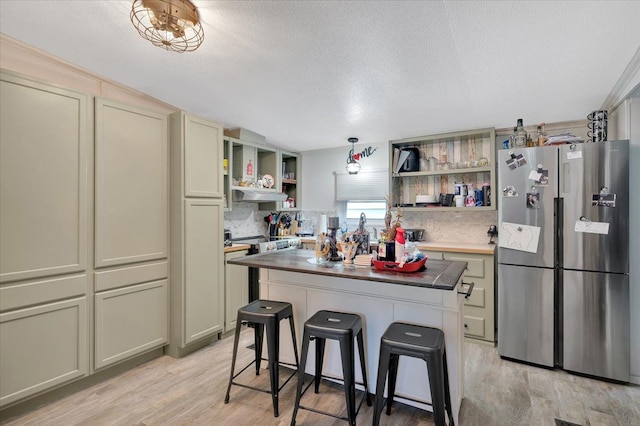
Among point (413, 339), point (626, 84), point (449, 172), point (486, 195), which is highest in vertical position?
point (626, 84)

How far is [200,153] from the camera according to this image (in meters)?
2.94

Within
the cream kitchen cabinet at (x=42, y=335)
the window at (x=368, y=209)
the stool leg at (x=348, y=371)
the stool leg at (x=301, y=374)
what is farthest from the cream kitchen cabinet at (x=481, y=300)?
the cream kitchen cabinet at (x=42, y=335)

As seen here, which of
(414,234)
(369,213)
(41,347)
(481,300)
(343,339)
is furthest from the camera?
(369,213)

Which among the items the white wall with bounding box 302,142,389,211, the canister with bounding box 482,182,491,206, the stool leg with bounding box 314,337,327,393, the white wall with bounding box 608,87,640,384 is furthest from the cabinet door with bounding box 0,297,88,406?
the white wall with bounding box 608,87,640,384

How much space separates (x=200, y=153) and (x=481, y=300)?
3113 millimetres

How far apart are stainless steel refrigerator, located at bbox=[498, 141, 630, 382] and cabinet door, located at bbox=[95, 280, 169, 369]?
3062 mm

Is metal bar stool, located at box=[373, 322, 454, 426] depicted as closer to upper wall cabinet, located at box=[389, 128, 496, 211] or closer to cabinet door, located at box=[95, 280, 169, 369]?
cabinet door, located at box=[95, 280, 169, 369]

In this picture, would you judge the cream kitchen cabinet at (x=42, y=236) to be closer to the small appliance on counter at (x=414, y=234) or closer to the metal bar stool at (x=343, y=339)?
the metal bar stool at (x=343, y=339)

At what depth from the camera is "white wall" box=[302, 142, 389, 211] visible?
445 centimetres

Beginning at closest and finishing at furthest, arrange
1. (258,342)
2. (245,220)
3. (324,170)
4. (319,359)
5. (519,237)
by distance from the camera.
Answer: (319,359) < (258,342) < (519,237) < (245,220) < (324,170)

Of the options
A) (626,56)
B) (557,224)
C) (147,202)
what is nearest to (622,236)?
(557,224)

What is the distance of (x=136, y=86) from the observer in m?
2.79

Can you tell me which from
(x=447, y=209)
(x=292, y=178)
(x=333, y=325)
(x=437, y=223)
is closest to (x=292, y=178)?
(x=292, y=178)

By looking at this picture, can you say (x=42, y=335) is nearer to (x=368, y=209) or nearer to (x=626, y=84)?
(x=368, y=209)
